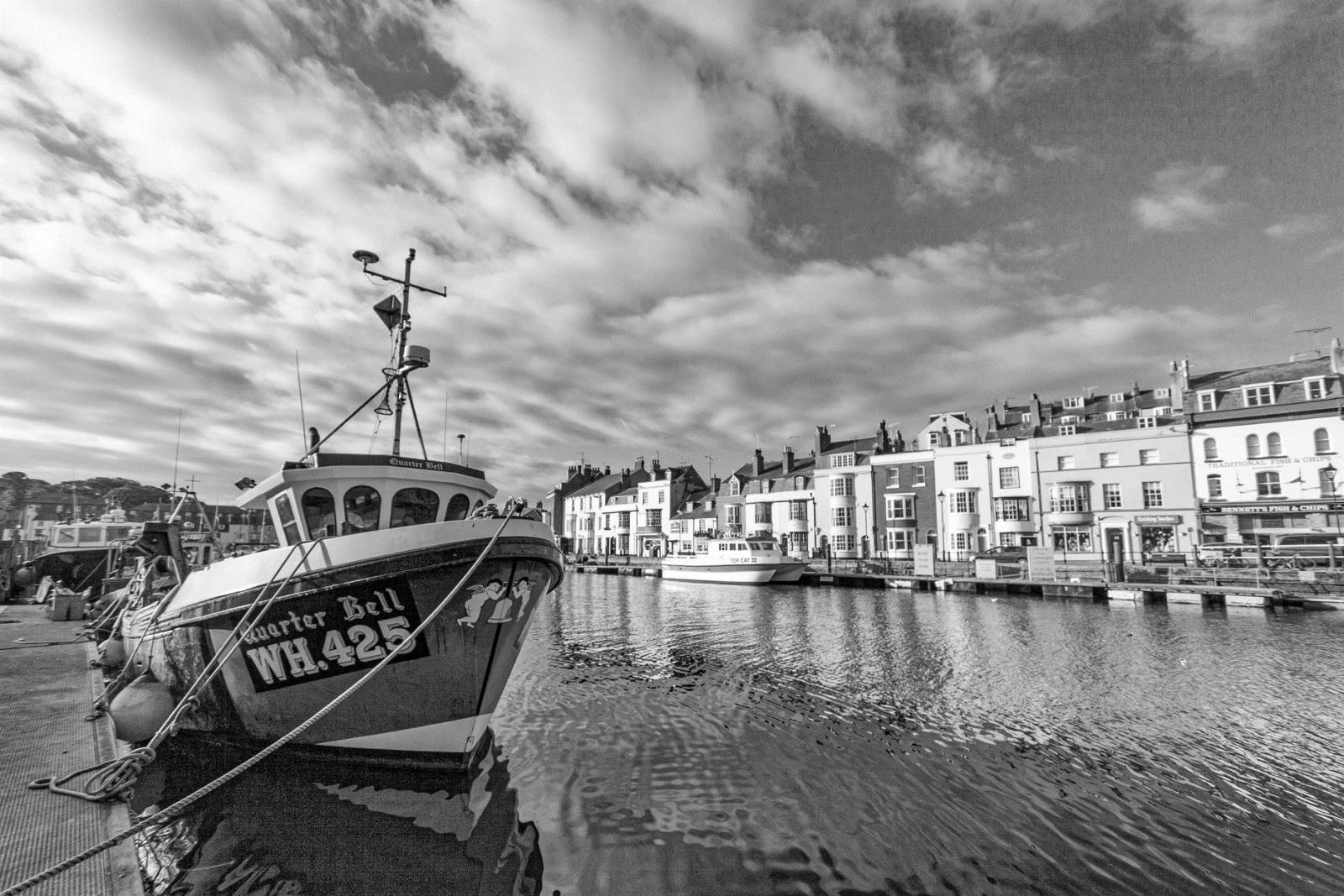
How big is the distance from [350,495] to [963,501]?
53328 mm

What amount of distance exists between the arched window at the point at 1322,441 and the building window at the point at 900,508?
1046 inches

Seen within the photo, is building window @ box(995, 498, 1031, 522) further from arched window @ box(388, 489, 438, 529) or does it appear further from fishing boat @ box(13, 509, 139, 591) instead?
fishing boat @ box(13, 509, 139, 591)

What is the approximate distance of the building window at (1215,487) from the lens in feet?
142

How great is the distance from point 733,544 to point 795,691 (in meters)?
35.4

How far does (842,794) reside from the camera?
889cm

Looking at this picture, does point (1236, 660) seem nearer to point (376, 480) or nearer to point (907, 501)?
point (376, 480)

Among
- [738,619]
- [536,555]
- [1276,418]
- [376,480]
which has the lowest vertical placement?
[738,619]

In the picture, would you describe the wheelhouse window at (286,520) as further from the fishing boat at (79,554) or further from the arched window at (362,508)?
the fishing boat at (79,554)

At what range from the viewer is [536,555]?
364 inches

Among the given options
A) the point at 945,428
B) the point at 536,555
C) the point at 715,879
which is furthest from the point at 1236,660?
the point at 945,428

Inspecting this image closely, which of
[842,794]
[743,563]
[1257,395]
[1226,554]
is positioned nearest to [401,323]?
[842,794]

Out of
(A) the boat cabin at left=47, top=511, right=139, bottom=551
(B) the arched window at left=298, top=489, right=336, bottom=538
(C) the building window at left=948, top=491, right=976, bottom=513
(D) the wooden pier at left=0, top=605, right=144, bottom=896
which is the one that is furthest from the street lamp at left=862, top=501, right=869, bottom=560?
(A) the boat cabin at left=47, top=511, right=139, bottom=551

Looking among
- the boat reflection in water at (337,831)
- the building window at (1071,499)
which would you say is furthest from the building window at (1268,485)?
the boat reflection in water at (337,831)

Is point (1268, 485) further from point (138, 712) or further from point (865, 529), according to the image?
point (138, 712)
